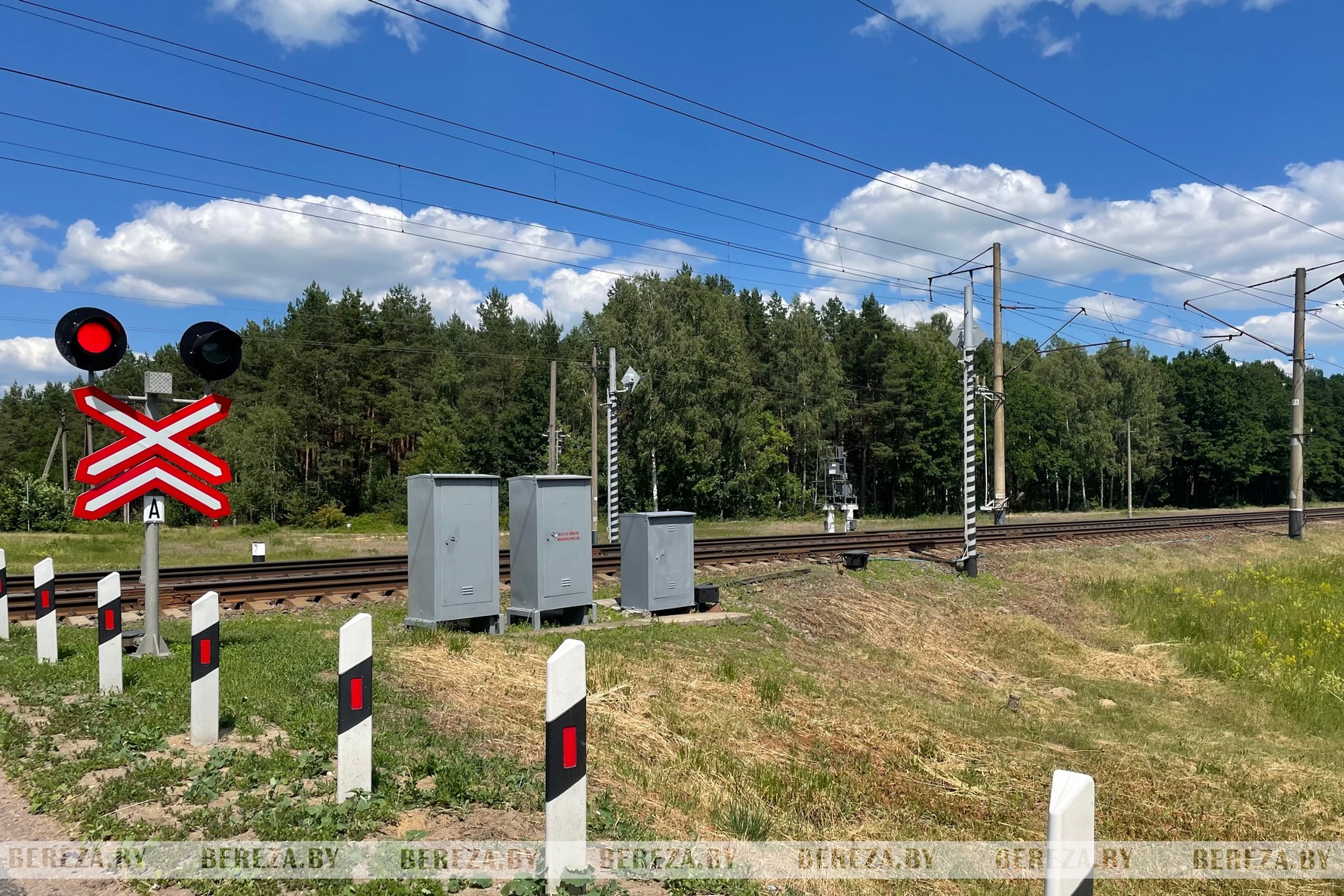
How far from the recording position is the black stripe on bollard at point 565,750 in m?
4.07

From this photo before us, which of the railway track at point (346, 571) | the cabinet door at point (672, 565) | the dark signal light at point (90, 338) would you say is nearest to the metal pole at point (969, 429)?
the railway track at point (346, 571)

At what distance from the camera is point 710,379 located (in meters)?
49.6

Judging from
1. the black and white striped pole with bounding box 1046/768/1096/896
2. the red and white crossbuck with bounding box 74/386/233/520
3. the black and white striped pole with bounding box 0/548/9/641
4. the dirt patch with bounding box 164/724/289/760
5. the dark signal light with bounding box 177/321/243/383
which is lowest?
the dirt patch with bounding box 164/724/289/760

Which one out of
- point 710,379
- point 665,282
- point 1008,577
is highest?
point 665,282

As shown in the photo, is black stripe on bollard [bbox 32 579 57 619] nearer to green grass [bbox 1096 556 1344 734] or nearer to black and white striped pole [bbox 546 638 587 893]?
black and white striped pole [bbox 546 638 587 893]

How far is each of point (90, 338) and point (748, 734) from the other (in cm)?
707

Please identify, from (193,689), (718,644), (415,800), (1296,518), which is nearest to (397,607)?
(718,644)

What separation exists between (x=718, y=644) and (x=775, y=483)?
44.5 metres

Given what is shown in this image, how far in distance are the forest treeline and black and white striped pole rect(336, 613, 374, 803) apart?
40.1m

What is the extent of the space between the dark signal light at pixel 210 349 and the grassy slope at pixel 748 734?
2.88m

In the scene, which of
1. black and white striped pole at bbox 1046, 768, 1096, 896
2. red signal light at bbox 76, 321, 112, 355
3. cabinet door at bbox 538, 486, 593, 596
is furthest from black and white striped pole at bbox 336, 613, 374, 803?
cabinet door at bbox 538, 486, 593, 596

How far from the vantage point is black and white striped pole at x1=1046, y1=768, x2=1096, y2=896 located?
2734 mm

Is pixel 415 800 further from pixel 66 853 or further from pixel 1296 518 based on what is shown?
pixel 1296 518

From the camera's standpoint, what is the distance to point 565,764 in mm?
4125
